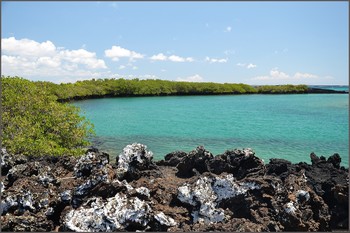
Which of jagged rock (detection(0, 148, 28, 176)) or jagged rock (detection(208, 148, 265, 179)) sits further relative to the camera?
jagged rock (detection(0, 148, 28, 176))

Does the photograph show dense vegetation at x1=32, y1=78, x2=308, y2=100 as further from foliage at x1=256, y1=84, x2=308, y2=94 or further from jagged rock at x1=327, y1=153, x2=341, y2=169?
jagged rock at x1=327, y1=153, x2=341, y2=169

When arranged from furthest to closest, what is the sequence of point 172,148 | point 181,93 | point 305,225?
point 181,93 → point 172,148 → point 305,225

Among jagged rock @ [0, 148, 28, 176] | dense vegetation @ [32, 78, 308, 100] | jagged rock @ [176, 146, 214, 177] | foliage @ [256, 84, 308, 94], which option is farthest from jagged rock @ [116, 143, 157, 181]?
foliage @ [256, 84, 308, 94]

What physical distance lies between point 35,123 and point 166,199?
7.73 m

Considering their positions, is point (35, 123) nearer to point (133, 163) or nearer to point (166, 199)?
point (133, 163)

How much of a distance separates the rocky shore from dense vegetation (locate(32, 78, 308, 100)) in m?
51.1

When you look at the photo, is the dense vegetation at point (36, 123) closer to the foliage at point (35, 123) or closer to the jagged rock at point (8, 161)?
the foliage at point (35, 123)

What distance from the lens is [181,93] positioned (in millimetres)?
86562

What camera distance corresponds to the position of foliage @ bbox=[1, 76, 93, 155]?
1165cm

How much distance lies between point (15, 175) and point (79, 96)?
56.9 m

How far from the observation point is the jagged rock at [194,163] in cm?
968

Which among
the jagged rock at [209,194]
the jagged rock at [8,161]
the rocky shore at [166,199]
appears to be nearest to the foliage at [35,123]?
the jagged rock at [8,161]

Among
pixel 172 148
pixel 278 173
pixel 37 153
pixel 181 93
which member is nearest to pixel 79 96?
pixel 181 93

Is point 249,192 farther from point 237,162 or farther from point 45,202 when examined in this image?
point 45,202
